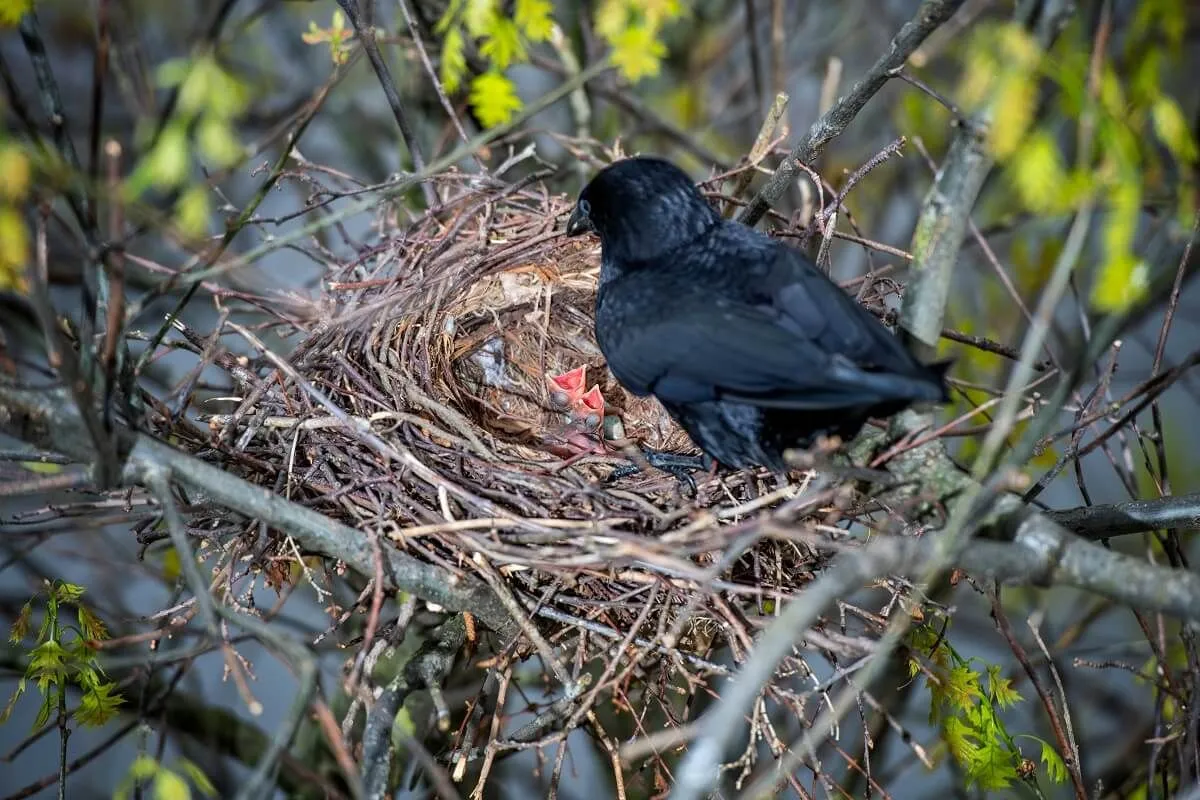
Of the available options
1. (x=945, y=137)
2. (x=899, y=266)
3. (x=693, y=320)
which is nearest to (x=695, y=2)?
(x=945, y=137)

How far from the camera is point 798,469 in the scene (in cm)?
251

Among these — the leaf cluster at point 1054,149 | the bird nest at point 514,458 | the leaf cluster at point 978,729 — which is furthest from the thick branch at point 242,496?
the leaf cluster at point 1054,149

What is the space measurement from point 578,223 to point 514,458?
0.81 metres

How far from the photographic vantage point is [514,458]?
2.72 m

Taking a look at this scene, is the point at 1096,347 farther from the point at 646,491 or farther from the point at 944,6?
the point at 646,491

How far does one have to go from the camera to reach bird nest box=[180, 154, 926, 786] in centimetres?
220

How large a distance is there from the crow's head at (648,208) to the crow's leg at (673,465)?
59 cm

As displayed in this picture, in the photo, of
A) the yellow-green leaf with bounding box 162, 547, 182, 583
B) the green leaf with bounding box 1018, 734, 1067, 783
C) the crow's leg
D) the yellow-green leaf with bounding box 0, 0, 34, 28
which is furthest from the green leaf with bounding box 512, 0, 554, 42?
the yellow-green leaf with bounding box 162, 547, 182, 583

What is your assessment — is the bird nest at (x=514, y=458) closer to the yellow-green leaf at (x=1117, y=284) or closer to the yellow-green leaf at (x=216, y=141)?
the yellow-green leaf at (x=1117, y=284)

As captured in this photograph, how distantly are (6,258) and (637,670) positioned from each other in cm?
158

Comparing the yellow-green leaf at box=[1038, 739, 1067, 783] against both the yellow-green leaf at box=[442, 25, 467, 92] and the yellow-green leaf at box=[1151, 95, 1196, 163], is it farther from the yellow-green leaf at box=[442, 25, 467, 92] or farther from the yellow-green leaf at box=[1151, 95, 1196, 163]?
the yellow-green leaf at box=[442, 25, 467, 92]

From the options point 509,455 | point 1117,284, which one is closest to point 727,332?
point 509,455

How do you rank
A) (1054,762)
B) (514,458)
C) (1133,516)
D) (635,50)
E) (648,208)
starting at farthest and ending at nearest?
1. (648,208)
2. (514,458)
3. (1054,762)
4. (1133,516)
5. (635,50)

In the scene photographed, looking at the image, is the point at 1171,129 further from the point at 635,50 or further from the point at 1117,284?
the point at 635,50
